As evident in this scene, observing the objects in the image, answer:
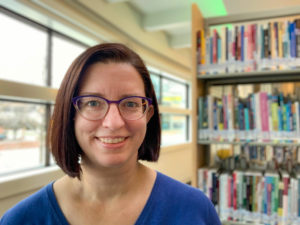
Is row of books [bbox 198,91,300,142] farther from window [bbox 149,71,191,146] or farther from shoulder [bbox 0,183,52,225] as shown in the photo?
window [bbox 149,71,191,146]

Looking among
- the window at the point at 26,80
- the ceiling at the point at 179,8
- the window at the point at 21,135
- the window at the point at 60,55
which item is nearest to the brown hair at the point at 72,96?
the window at the point at 26,80

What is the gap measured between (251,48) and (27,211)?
1.77 metres

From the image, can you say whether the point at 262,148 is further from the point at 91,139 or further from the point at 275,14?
the point at 91,139

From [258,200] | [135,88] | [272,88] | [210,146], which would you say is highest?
[272,88]

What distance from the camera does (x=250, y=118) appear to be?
1.86m

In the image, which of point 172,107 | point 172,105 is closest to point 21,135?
point 172,107

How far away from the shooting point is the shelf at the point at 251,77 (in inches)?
75.3

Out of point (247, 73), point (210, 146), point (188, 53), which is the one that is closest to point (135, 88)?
point (247, 73)

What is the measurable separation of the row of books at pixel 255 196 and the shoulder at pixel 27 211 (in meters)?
1.43

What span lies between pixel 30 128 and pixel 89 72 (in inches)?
80.6

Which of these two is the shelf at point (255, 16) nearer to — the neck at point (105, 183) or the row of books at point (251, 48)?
the row of books at point (251, 48)

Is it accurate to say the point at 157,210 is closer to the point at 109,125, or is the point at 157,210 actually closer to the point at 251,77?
the point at 109,125

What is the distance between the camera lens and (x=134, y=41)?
11.4 ft

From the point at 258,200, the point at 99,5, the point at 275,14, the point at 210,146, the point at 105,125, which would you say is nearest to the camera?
the point at 105,125
